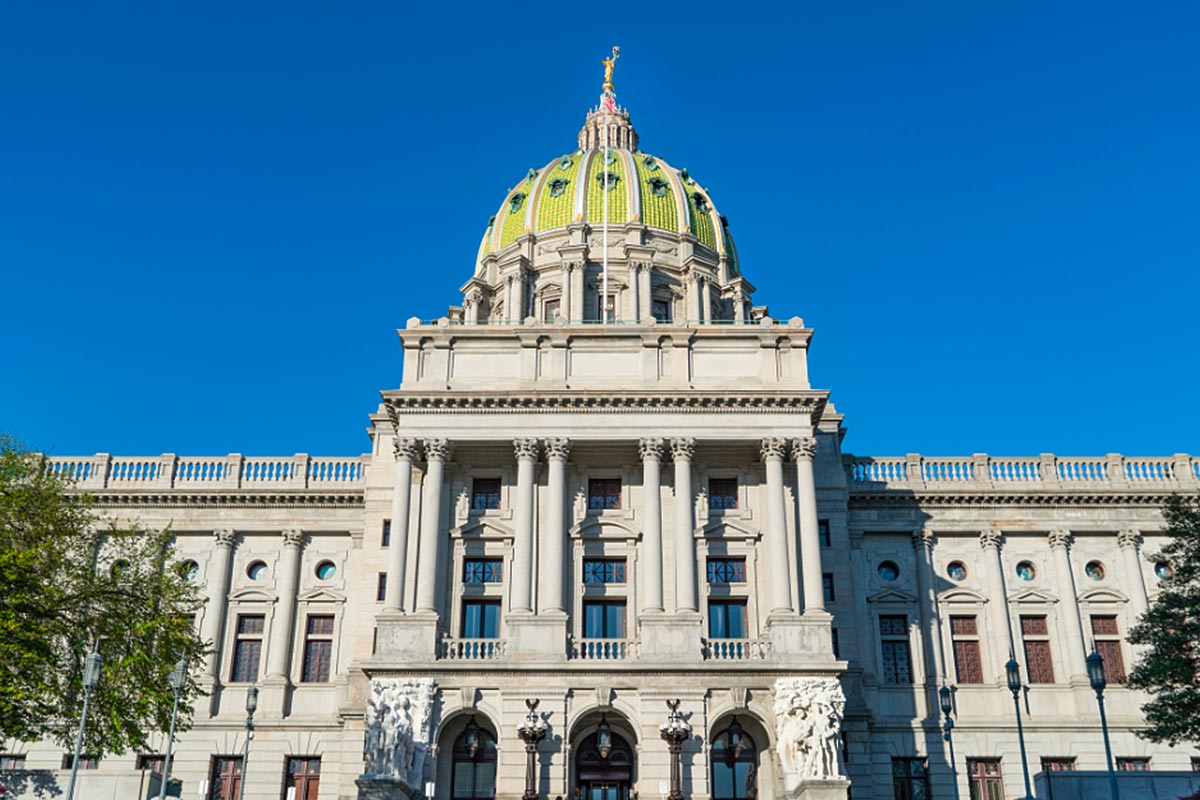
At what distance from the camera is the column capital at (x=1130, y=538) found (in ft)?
164

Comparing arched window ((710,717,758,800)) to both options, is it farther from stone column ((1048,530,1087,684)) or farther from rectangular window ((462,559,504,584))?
stone column ((1048,530,1087,684))

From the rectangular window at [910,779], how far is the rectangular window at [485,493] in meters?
18.6

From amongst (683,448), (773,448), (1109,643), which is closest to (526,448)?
(683,448)

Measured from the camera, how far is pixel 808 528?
42.6m

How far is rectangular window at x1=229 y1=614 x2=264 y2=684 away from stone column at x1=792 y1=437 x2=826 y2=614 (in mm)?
22787

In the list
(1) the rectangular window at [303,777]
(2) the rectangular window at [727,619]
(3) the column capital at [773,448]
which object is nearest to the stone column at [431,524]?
(2) the rectangular window at [727,619]

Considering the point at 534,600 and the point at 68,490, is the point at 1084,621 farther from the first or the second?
the point at 68,490

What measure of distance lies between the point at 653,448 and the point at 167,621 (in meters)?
17.6

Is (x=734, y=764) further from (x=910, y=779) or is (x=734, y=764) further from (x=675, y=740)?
(x=910, y=779)

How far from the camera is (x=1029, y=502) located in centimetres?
5066

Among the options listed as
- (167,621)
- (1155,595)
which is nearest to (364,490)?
(167,621)

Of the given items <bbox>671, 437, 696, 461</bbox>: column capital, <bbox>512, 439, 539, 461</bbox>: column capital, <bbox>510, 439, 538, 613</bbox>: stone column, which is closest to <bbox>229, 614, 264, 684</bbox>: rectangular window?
<bbox>510, 439, 538, 613</bbox>: stone column

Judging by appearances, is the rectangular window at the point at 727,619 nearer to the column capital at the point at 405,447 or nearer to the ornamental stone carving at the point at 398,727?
the ornamental stone carving at the point at 398,727

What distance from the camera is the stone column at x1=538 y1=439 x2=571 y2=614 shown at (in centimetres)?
4119
